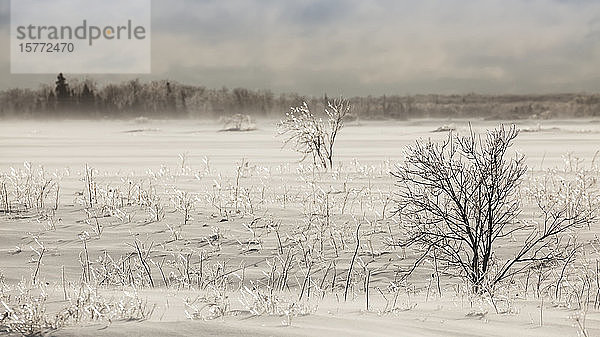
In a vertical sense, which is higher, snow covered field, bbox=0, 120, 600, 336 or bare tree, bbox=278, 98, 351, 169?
bare tree, bbox=278, 98, 351, 169

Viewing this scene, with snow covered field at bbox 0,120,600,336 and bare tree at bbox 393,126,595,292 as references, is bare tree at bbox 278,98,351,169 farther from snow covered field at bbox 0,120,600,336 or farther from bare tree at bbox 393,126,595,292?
bare tree at bbox 393,126,595,292

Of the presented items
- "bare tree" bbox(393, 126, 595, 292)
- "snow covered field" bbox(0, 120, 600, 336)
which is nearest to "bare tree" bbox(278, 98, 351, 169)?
"snow covered field" bbox(0, 120, 600, 336)

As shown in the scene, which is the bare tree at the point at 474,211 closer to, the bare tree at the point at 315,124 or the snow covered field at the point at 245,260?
the snow covered field at the point at 245,260

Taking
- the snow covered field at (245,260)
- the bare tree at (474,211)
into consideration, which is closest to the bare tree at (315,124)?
the snow covered field at (245,260)

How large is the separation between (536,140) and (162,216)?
11378 millimetres

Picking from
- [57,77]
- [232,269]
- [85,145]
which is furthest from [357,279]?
[85,145]

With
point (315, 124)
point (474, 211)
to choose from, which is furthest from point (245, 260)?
point (315, 124)

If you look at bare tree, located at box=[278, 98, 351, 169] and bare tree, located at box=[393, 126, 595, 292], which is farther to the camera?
bare tree, located at box=[278, 98, 351, 169]

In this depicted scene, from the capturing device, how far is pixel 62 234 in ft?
20.1

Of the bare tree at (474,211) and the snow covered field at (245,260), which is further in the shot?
the bare tree at (474,211)

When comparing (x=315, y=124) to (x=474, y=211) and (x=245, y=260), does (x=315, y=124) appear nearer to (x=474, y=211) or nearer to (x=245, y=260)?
(x=245, y=260)

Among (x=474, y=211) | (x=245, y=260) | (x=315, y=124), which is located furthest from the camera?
(x=315, y=124)

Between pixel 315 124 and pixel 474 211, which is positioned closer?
pixel 474 211

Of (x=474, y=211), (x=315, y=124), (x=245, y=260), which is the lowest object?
(x=245, y=260)
